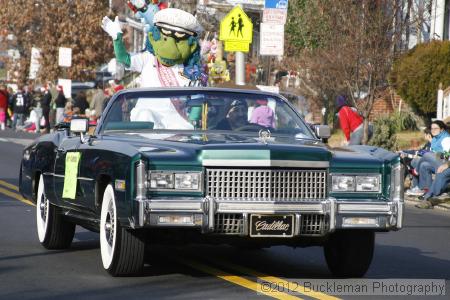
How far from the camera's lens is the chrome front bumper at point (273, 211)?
31.4 feet

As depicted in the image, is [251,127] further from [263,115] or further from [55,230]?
[55,230]

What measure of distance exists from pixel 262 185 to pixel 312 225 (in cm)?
48

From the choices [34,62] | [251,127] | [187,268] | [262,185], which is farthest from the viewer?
[34,62]

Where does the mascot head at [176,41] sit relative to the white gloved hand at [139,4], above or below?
below

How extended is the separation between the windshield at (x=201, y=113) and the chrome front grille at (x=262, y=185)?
1.44 meters

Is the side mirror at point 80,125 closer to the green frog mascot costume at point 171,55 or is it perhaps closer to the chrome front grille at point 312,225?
the chrome front grille at point 312,225

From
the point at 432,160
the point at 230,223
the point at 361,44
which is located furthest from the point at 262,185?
the point at 361,44

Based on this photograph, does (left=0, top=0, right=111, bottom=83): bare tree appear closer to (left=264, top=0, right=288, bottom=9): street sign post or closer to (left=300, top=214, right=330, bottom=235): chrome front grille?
(left=264, top=0, right=288, bottom=9): street sign post

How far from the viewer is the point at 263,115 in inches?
464

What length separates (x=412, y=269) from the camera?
457 inches

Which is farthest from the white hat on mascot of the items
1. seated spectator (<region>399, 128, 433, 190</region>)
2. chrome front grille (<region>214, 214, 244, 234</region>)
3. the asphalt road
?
seated spectator (<region>399, 128, 433, 190</region>)

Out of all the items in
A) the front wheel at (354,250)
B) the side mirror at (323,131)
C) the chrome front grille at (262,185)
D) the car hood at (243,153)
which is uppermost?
the side mirror at (323,131)

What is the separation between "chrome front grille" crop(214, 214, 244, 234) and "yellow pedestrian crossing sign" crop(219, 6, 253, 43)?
16.7m

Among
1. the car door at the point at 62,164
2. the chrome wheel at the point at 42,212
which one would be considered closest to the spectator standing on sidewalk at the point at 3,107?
the chrome wheel at the point at 42,212
